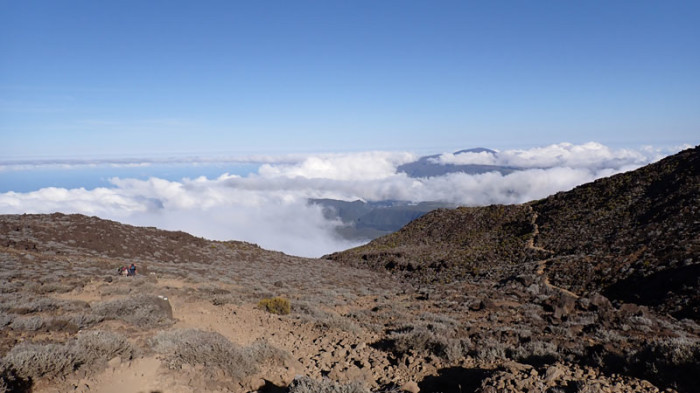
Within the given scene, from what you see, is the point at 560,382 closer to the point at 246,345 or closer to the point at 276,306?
the point at 246,345

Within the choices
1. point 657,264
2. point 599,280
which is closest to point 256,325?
point 599,280

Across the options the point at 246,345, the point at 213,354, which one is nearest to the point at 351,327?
the point at 246,345

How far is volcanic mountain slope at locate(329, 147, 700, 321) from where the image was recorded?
16.3 metres

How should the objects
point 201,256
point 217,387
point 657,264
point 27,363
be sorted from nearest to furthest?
1. point 27,363
2. point 217,387
3. point 657,264
4. point 201,256

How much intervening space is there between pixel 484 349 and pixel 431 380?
1.65m

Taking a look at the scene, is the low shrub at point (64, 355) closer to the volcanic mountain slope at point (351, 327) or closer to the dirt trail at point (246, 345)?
the volcanic mountain slope at point (351, 327)

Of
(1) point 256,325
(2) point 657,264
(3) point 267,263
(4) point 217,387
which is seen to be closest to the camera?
(4) point 217,387

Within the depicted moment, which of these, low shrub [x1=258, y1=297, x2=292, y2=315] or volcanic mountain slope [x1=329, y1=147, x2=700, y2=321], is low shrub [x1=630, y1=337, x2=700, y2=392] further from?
volcanic mountain slope [x1=329, y1=147, x2=700, y2=321]

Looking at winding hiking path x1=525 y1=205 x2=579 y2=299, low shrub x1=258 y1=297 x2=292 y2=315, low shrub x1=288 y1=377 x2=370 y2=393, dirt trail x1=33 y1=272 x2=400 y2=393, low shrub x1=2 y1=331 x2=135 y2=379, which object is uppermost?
low shrub x1=2 y1=331 x2=135 y2=379

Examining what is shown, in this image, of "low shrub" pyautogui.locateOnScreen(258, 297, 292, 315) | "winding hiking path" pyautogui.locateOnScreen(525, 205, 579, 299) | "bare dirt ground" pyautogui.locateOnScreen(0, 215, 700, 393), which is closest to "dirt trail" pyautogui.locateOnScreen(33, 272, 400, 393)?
"bare dirt ground" pyautogui.locateOnScreen(0, 215, 700, 393)

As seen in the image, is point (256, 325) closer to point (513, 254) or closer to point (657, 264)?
point (657, 264)

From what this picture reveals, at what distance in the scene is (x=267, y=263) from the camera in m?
30.8

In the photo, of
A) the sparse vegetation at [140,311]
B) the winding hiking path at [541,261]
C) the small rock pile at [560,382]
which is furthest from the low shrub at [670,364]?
the winding hiking path at [541,261]

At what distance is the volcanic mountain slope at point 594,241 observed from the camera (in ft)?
53.6
